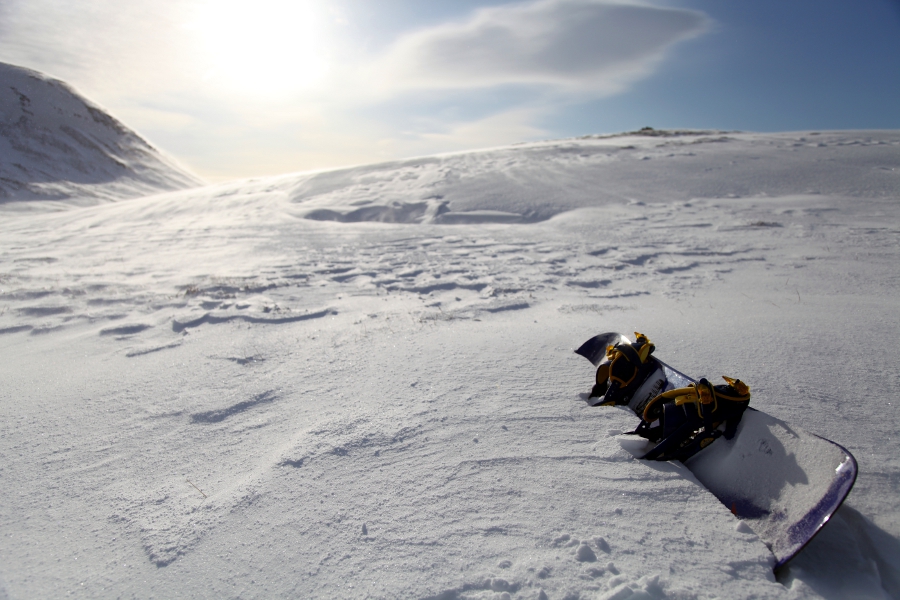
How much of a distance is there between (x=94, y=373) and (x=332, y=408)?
1.97 meters

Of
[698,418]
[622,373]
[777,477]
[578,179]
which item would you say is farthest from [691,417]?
[578,179]

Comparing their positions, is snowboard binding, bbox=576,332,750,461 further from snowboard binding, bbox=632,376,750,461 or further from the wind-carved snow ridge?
the wind-carved snow ridge

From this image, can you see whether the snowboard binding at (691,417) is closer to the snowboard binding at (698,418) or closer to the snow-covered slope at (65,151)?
the snowboard binding at (698,418)

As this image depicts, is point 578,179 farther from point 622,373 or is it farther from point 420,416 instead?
point 420,416

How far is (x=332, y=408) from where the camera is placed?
2611mm

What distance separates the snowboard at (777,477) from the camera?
5.37ft

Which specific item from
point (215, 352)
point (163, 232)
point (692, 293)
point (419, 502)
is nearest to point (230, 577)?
point (419, 502)

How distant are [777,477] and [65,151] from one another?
3905 cm

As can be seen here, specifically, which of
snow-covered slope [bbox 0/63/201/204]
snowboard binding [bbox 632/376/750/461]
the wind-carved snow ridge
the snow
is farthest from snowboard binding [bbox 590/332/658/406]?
snow-covered slope [bbox 0/63/201/204]

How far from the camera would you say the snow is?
1.59 m

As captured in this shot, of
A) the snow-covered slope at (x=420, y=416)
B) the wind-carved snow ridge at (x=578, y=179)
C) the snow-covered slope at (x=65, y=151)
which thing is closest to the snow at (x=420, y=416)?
the snow-covered slope at (x=420, y=416)

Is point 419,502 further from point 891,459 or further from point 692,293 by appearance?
point 692,293

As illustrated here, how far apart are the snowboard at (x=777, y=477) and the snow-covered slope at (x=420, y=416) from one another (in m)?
0.12

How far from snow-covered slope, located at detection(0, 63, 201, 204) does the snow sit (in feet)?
75.3
